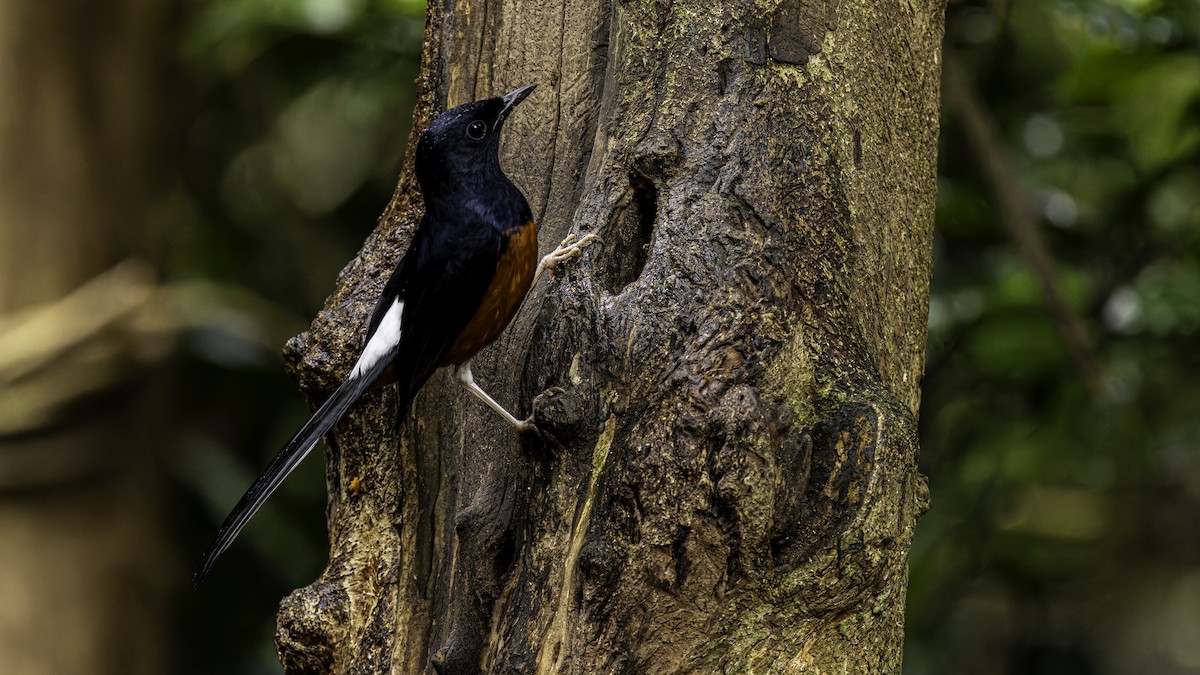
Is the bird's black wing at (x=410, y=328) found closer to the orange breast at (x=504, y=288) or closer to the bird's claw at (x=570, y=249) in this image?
the orange breast at (x=504, y=288)

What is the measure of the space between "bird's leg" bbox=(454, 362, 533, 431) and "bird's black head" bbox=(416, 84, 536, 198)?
0.40 m

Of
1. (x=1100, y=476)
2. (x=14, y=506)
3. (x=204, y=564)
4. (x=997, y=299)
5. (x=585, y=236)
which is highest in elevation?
(x=585, y=236)

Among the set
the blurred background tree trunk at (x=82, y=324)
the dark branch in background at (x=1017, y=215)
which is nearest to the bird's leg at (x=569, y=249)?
the dark branch in background at (x=1017, y=215)

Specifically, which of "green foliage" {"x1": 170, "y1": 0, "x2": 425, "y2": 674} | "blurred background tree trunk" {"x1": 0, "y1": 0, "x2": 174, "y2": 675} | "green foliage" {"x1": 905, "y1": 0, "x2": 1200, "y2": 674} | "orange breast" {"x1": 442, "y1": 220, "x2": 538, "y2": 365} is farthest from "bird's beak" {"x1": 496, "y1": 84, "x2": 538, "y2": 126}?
"blurred background tree trunk" {"x1": 0, "y1": 0, "x2": 174, "y2": 675}

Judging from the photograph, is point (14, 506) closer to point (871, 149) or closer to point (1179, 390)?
point (871, 149)

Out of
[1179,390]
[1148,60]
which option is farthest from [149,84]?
[1179,390]

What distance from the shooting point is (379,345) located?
238 cm

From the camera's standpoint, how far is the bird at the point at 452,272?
2.41 metres

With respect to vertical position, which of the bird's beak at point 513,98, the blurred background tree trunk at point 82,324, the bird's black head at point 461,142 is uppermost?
the bird's beak at point 513,98

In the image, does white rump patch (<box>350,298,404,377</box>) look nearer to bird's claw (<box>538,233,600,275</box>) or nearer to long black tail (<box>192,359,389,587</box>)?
long black tail (<box>192,359,389,587</box>)

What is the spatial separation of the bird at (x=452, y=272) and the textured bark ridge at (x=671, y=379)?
0.07m

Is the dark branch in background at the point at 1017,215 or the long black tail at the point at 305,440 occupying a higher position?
the dark branch in background at the point at 1017,215

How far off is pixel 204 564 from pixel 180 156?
2998mm

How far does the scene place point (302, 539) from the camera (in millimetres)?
4590
